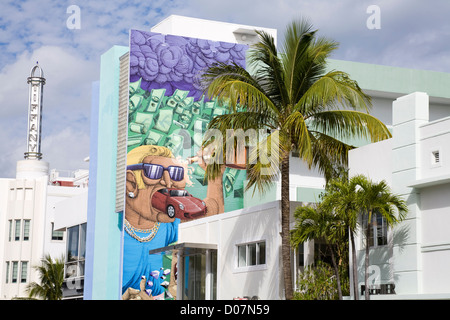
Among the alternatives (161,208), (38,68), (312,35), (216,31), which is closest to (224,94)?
(312,35)

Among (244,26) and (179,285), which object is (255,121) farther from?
(244,26)

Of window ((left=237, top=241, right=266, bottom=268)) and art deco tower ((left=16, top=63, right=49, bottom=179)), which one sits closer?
window ((left=237, top=241, right=266, bottom=268))

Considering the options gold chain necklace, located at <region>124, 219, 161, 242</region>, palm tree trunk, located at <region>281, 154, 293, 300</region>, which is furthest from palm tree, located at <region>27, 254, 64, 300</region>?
palm tree trunk, located at <region>281, 154, 293, 300</region>

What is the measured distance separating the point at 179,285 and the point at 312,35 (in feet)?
46.9

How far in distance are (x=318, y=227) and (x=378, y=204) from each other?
240 cm

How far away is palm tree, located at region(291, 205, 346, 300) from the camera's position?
22.6 metres

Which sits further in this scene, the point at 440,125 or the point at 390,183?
the point at 390,183

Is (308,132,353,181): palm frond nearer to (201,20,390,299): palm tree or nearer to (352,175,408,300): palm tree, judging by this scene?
(201,20,390,299): palm tree

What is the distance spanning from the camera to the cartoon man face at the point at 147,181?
123 ft

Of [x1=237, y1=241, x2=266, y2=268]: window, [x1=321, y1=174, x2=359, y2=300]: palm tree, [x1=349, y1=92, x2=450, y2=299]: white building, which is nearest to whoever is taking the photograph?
[x1=349, y1=92, x2=450, y2=299]: white building

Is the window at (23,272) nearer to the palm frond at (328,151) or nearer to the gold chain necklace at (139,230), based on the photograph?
the gold chain necklace at (139,230)

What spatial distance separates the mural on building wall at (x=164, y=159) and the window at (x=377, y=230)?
16011 mm

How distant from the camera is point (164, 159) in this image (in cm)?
3825

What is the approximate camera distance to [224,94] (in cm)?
2308
